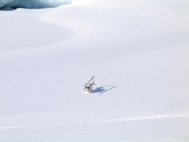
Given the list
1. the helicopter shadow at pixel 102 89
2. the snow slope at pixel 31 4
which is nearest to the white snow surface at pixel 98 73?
the helicopter shadow at pixel 102 89

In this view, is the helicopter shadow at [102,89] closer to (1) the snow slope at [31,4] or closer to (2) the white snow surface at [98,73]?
(2) the white snow surface at [98,73]

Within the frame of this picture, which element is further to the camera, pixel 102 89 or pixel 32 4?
pixel 32 4

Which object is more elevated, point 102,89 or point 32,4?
point 32,4

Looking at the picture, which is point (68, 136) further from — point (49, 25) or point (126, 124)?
point (49, 25)

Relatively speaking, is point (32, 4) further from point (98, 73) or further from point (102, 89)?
point (102, 89)

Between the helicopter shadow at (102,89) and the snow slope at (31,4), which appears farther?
the snow slope at (31,4)

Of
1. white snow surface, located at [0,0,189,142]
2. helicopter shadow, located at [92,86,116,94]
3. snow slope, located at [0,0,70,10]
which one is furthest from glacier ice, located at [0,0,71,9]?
helicopter shadow, located at [92,86,116,94]

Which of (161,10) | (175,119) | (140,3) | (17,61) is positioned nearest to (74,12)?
(140,3)

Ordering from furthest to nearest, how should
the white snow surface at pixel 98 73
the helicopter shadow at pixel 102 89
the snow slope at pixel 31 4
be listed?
→ the snow slope at pixel 31 4
the helicopter shadow at pixel 102 89
the white snow surface at pixel 98 73

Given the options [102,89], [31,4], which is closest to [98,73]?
[102,89]
